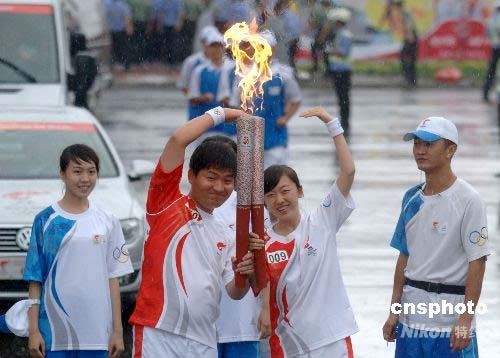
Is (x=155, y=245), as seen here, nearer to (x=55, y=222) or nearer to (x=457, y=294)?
(x=55, y=222)

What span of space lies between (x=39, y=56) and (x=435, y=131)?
7.91 meters

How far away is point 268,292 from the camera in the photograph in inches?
232

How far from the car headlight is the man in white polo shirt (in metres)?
3.32

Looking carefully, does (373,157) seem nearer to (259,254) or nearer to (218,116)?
(218,116)

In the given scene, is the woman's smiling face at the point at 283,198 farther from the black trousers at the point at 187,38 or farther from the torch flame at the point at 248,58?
the black trousers at the point at 187,38

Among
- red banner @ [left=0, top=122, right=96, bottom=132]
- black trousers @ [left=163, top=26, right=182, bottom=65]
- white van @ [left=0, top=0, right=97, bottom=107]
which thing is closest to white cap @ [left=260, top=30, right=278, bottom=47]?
red banner @ [left=0, top=122, right=96, bottom=132]

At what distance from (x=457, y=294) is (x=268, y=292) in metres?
1.01

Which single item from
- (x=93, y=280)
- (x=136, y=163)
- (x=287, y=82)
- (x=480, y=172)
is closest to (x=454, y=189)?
(x=93, y=280)

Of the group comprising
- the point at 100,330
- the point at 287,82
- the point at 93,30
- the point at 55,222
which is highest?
the point at 93,30

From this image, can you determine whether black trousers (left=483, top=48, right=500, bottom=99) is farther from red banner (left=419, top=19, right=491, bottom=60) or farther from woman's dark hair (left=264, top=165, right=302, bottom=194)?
woman's dark hair (left=264, top=165, right=302, bottom=194)

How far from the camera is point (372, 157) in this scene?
60.8 feet

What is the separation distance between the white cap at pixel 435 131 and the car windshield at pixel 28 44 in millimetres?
7457

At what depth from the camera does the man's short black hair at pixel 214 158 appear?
5828mm

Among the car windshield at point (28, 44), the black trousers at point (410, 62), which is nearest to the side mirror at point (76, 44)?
the car windshield at point (28, 44)
